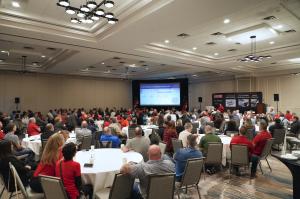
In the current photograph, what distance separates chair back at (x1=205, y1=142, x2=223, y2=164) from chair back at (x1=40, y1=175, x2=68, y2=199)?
3.31 meters

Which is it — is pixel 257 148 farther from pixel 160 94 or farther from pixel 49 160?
pixel 160 94

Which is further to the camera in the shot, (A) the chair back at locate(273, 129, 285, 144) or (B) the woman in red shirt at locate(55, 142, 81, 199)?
(A) the chair back at locate(273, 129, 285, 144)

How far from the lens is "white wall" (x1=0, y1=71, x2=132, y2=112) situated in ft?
47.6

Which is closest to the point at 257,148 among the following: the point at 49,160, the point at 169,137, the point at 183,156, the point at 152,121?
the point at 169,137

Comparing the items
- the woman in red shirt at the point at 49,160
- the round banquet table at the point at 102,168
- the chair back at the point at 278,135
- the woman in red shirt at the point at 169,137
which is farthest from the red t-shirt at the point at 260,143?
the woman in red shirt at the point at 49,160

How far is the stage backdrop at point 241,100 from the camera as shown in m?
15.1

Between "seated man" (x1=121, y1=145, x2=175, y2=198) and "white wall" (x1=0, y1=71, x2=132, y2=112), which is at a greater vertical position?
"white wall" (x1=0, y1=71, x2=132, y2=112)

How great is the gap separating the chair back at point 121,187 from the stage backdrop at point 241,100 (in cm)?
1402

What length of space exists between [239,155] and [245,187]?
660mm

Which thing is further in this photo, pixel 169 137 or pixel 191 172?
pixel 169 137

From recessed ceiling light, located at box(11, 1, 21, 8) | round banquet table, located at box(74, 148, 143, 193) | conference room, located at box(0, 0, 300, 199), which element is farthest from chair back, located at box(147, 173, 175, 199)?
recessed ceiling light, located at box(11, 1, 21, 8)

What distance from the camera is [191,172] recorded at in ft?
12.0

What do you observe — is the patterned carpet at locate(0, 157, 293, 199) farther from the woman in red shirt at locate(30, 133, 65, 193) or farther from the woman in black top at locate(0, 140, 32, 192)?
the woman in red shirt at locate(30, 133, 65, 193)

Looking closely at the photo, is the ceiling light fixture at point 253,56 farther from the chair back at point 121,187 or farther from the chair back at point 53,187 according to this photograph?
the chair back at point 53,187
